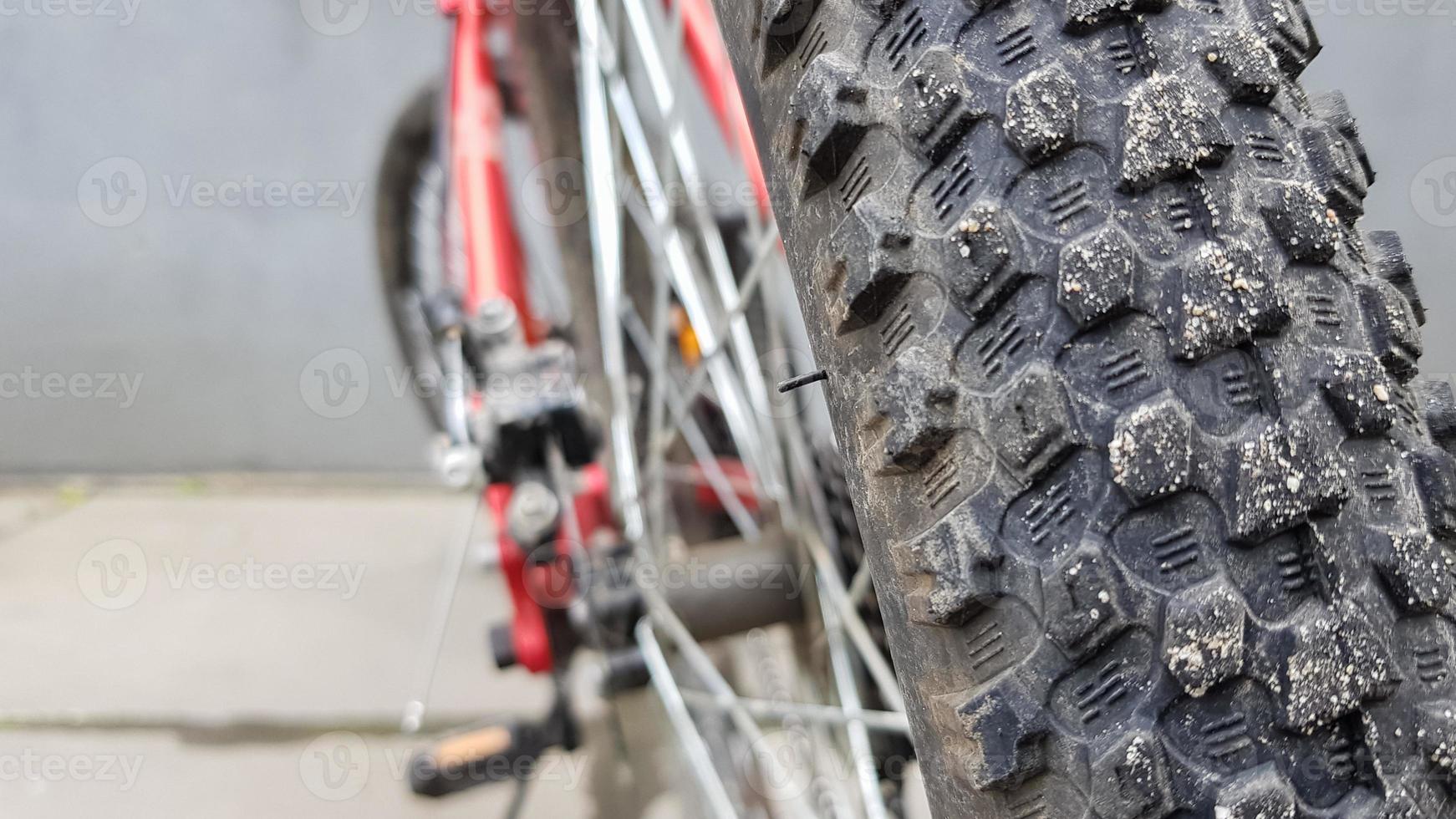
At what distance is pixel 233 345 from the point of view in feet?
7.22

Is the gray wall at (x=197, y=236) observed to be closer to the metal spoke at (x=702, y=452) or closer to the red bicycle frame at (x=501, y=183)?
the red bicycle frame at (x=501, y=183)

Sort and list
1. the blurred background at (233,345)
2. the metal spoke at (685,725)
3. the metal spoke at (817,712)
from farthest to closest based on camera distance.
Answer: the blurred background at (233,345) → the metal spoke at (685,725) → the metal spoke at (817,712)

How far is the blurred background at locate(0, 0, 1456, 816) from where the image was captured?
4.86ft

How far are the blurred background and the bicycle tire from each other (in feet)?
4.12

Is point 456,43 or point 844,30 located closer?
point 844,30

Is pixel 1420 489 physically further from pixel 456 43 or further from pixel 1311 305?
pixel 456 43

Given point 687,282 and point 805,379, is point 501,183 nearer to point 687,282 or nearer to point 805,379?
point 687,282

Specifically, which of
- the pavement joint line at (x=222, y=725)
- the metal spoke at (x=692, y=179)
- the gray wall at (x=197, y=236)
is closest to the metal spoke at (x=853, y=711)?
the metal spoke at (x=692, y=179)

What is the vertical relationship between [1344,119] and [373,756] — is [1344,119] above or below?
above

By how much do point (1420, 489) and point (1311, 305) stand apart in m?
0.08

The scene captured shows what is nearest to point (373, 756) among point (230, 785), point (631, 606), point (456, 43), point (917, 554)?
point (230, 785)

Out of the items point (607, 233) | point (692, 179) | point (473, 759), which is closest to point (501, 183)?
point (607, 233)

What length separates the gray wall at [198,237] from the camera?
2.04 metres

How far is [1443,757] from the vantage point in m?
0.34
